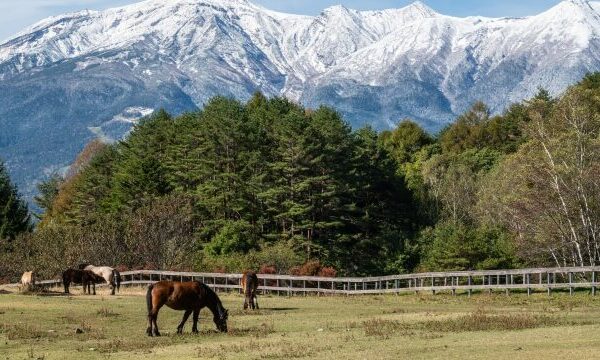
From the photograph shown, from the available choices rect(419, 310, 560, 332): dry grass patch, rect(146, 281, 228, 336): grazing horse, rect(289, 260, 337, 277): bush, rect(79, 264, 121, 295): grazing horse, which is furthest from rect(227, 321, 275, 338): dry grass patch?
rect(289, 260, 337, 277): bush

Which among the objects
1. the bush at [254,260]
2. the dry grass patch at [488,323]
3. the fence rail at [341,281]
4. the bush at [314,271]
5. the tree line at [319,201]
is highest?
the tree line at [319,201]

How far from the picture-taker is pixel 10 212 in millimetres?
106688

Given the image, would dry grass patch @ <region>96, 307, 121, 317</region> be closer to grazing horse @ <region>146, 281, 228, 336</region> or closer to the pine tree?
grazing horse @ <region>146, 281, 228, 336</region>

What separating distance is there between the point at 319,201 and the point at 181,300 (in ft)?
165

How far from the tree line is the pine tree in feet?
1.96

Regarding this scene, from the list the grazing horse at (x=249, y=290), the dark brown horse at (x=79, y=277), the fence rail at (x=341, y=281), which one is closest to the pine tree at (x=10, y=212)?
the fence rail at (x=341, y=281)

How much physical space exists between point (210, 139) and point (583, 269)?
163 feet

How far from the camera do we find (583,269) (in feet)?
133

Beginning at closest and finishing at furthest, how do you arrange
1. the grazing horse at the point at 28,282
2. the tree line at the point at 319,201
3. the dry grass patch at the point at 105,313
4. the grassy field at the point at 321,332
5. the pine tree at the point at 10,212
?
the grassy field at the point at 321,332
the dry grass patch at the point at 105,313
the grazing horse at the point at 28,282
the tree line at the point at 319,201
the pine tree at the point at 10,212

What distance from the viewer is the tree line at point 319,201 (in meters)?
56.1

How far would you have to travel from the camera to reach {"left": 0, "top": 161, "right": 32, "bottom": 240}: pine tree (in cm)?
10394

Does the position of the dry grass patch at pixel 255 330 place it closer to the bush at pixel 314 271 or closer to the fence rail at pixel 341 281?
the fence rail at pixel 341 281

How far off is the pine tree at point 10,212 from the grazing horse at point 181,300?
80.1m

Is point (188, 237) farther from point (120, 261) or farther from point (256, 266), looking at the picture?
point (256, 266)
